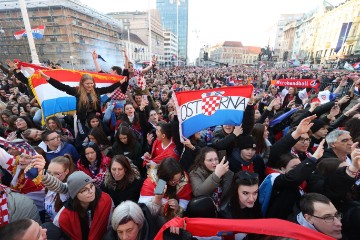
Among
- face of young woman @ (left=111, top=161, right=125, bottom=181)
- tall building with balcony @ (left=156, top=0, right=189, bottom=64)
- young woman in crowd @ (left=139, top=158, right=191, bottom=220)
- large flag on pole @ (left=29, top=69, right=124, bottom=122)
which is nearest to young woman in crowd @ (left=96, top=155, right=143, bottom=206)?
→ face of young woman @ (left=111, top=161, right=125, bottom=181)

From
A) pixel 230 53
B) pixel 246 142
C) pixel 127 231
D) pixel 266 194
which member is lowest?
pixel 127 231

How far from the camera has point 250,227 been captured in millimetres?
1581

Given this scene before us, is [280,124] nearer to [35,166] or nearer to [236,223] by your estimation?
[236,223]

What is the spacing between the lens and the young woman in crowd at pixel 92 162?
3.40m

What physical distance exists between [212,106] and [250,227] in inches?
83.2

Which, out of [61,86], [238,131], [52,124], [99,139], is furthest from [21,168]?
[238,131]

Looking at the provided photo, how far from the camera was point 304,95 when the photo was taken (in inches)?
313

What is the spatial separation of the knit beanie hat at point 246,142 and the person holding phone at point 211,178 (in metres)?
0.52

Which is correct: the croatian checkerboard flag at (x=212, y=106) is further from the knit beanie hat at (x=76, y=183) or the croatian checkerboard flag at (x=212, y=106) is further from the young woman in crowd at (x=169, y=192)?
the knit beanie hat at (x=76, y=183)

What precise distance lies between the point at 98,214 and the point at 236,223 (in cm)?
151

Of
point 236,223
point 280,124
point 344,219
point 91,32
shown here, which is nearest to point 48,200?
point 236,223

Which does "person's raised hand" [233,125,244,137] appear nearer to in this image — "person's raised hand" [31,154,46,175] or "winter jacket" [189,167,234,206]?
"winter jacket" [189,167,234,206]

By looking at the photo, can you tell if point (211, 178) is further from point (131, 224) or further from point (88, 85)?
point (88, 85)

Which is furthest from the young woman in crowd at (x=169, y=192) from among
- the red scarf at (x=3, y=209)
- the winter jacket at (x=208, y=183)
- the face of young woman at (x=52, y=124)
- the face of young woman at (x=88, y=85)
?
the face of young woman at (x=52, y=124)
